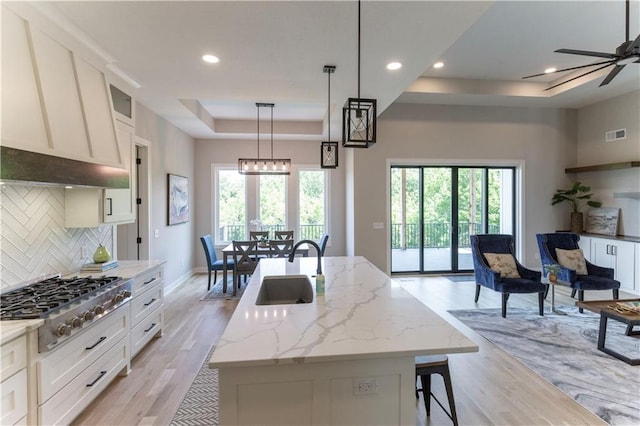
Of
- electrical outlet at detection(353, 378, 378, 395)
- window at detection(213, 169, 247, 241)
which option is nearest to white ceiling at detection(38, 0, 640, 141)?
window at detection(213, 169, 247, 241)

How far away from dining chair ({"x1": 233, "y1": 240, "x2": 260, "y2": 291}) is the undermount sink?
105 inches

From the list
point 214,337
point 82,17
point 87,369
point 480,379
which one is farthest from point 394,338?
point 82,17

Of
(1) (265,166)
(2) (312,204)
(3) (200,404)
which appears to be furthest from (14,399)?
(2) (312,204)

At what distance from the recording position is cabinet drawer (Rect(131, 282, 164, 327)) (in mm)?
2816

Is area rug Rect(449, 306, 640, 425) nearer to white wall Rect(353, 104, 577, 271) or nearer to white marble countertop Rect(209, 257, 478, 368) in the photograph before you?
white marble countertop Rect(209, 257, 478, 368)

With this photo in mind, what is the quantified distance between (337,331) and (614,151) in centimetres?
700

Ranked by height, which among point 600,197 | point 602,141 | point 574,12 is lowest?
point 600,197

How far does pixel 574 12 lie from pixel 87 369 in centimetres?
578

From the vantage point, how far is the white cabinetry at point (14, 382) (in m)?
1.54

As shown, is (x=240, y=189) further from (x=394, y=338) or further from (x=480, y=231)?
(x=394, y=338)

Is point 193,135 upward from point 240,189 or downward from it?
upward

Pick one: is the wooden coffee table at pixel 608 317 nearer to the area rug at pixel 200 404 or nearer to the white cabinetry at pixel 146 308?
the area rug at pixel 200 404

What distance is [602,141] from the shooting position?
5.79 meters

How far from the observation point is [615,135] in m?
5.56
